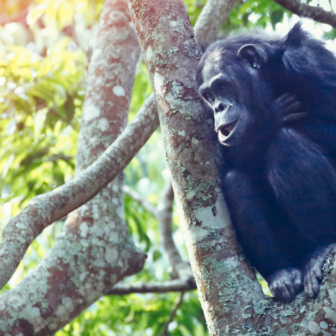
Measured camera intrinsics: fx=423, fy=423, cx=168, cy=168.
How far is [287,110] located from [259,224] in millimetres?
859

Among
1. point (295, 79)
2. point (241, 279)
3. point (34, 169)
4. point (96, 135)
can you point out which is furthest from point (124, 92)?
point (241, 279)

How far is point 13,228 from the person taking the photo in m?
2.34

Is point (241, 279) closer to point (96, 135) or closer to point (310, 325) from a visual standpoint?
point (310, 325)

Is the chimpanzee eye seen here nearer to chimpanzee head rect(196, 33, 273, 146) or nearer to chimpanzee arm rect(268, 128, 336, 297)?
chimpanzee head rect(196, 33, 273, 146)

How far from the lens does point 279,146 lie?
106 inches

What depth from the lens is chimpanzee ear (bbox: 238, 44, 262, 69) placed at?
3.26 meters

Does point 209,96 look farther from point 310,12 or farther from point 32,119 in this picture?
point 32,119

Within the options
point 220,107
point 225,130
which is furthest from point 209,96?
point 225,130

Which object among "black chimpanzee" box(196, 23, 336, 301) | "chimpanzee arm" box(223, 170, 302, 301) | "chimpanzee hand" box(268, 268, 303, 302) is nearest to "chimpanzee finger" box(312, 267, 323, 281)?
"black chimpanzee" box(196, 23, 336, 301)

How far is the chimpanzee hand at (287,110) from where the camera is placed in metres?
2.90

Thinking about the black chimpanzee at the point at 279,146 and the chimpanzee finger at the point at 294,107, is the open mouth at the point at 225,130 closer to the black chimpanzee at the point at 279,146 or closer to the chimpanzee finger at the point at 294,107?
the black chimpanzee at the point at 279,146

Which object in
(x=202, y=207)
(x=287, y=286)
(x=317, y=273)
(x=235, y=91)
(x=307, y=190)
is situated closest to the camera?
(x=317, y=273)

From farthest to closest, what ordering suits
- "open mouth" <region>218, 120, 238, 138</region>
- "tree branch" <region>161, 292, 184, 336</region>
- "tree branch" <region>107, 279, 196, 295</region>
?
"tree branch" <region>161, 292, 184, 336</region>, "tree branch" <region>107, 279, 196, 295</region>, "open mouth" <region>218, 120, 238, 138</region>

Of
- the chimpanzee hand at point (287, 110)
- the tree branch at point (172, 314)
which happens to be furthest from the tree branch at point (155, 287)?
the chimpanzee hand at point (287, 110)
